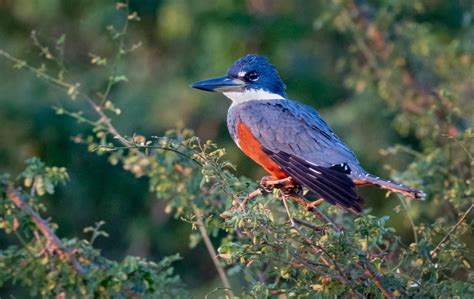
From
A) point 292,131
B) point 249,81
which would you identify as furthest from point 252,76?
point 292,131

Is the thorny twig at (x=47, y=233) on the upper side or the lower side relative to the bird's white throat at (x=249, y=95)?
lower

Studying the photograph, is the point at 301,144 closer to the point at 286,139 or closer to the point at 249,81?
the point at 286,139

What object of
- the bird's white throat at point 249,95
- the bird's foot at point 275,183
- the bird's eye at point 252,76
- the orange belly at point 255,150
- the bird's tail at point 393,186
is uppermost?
the bird's eye at point 252,76

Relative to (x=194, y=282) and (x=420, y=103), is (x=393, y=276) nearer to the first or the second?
(x=420, y=103)

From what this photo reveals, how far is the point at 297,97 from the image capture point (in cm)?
1058

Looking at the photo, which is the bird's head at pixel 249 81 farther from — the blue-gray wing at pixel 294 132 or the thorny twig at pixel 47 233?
the thorny twig at pixel 47 233

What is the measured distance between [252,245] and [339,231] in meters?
0.35

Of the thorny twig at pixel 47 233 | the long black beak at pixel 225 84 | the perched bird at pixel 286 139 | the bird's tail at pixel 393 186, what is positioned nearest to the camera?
the bird's tail at pixel 393 186

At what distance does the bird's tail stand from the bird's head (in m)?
1.32

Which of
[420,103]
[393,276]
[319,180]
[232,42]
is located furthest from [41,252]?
[232,42]

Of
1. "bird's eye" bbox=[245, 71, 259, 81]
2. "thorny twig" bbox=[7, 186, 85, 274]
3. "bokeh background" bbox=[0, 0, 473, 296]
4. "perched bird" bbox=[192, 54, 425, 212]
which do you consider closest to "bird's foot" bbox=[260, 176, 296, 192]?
"perched bird" bbox=[192, 54, 425, 212]

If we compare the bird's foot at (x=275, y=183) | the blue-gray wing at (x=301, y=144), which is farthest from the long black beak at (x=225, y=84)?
the bird's foot at (x=275, y=183)

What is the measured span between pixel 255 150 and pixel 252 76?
83 cm

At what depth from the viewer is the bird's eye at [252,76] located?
6.55 metres
